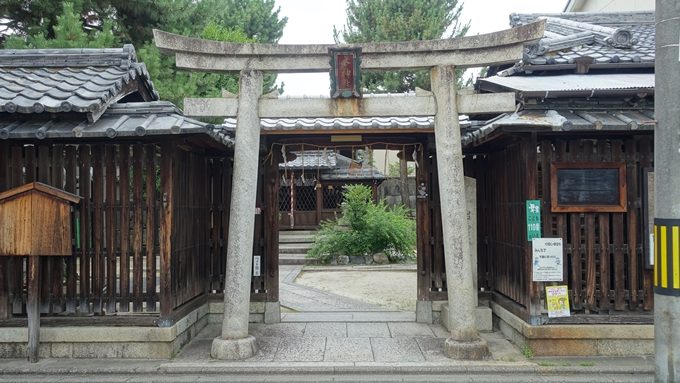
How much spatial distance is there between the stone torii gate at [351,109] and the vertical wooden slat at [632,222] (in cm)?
207

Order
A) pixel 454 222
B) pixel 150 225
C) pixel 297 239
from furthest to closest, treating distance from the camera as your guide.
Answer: pixel 297 239, pixel 150 225, pixel 454 222

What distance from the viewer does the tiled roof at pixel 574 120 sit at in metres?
7.51

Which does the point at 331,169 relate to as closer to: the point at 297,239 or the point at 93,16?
the point at 297,239

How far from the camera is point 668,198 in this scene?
186 inches

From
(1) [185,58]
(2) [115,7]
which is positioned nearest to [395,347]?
(1) [185,58]

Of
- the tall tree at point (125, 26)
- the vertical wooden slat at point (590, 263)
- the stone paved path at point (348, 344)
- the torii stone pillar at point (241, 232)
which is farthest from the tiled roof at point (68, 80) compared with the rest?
the vertical wooden slat at point (590, 263)

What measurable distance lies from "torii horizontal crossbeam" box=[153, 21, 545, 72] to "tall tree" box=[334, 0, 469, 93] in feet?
58.5

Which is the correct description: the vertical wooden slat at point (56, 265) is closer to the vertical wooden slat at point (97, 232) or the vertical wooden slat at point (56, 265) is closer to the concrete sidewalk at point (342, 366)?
the vertical wooden slat at point (97, 232)

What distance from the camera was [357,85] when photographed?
8.05m

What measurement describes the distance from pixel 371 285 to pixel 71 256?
947 centimetres

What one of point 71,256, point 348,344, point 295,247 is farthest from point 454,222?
point 295,247

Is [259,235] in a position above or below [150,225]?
below

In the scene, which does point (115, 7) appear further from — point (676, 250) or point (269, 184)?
point (676, 250)

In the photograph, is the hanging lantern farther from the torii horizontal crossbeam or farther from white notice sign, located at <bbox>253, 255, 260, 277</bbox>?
white notice sign, located at <bbox>253, 255, 260, 277</bbox>
